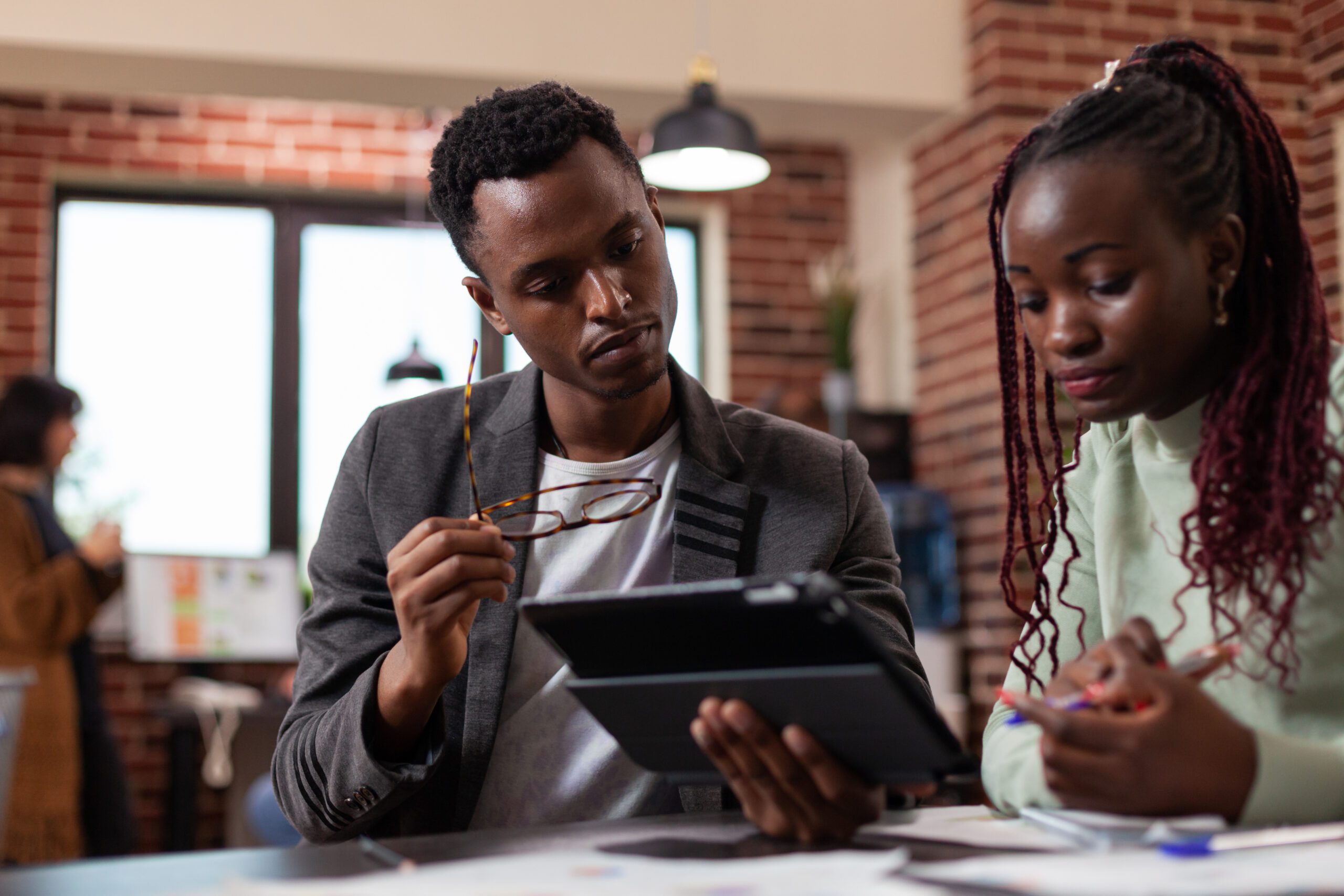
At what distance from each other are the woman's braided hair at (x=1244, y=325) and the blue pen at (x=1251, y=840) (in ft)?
0.36

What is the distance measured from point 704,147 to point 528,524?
82.9 inches

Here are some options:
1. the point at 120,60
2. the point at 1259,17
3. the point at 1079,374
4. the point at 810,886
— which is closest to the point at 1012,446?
the point at 1079,374

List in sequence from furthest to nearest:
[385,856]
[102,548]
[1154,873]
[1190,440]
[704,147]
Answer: [102,548] < [704,147] < [1190,440] < [385,856] < [1154,873]

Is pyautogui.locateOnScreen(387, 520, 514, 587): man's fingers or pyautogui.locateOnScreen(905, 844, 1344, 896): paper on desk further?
pyautogui.locateOnScreen(387, 520, 514, 587): man's fingers

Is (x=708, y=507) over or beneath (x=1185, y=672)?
over

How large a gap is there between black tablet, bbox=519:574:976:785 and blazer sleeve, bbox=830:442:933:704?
0.38 m

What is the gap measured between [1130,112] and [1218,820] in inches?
19.3

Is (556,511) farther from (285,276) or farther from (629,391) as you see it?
(285,276)

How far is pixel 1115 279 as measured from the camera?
3.01 ft

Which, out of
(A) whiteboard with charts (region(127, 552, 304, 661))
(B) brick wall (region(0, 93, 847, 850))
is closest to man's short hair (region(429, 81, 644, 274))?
(B) brick wall (region(0, 93, 847, 850))

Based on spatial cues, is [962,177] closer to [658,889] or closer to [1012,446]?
[1012,446]

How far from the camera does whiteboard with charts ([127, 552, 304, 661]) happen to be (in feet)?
15.5

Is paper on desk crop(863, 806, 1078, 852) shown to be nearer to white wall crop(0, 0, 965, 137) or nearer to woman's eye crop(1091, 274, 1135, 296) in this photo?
woman's eye crop(1091, 274, 1135, 296)

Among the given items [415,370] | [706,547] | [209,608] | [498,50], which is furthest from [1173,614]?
[209,608]
